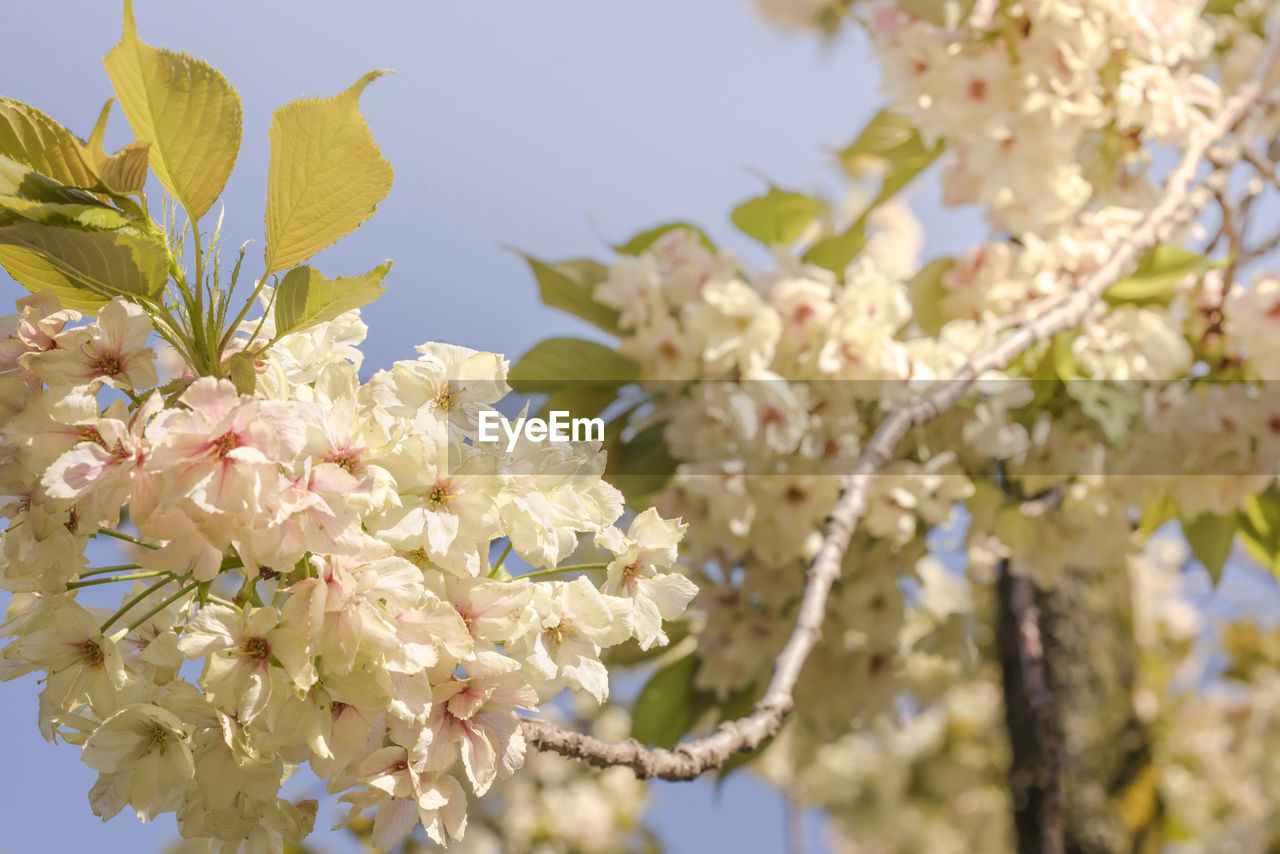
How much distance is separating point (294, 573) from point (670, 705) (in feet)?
2.32

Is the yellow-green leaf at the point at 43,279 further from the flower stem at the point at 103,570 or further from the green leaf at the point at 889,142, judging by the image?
the green leaf at the point at 889,142

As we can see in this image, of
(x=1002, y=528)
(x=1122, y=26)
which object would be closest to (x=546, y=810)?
(x=1002, y=528)

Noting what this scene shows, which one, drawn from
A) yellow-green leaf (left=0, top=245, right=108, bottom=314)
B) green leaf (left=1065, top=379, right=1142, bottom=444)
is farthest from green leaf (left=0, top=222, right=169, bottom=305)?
green leaf (left=1065, top=379, right=1142, bottom=444)

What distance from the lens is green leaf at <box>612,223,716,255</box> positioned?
3.28 feet

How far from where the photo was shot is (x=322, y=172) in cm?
39

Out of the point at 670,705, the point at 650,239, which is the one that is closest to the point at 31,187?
the point at 650,239

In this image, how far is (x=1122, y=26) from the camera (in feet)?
3.19

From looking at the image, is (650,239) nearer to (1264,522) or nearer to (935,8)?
(935,8)

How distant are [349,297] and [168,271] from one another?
0.08 meters

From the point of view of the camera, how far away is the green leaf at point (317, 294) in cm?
40

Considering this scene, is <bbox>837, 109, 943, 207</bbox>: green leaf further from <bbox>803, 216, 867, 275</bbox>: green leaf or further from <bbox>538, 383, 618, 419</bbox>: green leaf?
<bbox>538, 383, 618, 419</bbox>: green leaf

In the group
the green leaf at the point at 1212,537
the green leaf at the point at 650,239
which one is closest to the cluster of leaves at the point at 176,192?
the green leaf at the point at 650,239

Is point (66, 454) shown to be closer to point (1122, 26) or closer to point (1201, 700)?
point (1122, 26)

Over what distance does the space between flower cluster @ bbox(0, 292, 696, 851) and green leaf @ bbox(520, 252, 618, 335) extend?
1.82 feet
